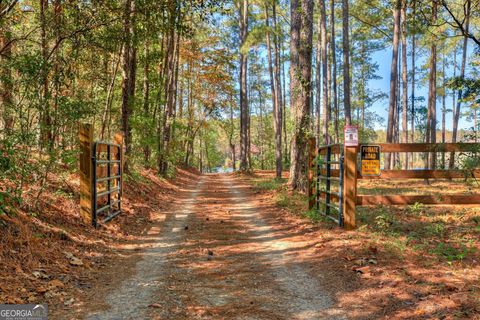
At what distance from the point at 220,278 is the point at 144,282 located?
1.01 meters

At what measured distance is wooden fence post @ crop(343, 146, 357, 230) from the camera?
702 cm

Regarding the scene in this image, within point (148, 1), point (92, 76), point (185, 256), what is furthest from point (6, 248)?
point (92, 76)

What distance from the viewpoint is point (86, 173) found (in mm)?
7188

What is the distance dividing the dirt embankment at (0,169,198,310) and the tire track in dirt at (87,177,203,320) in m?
0.34

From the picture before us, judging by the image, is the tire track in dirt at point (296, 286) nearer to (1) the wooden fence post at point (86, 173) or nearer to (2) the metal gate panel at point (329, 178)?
(2) the metal gate panel at point (329, 178)

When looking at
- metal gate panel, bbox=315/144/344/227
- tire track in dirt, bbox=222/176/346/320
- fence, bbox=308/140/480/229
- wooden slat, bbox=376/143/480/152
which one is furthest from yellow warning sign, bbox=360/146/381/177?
tire track in dirt, bbox=222/176/346/320

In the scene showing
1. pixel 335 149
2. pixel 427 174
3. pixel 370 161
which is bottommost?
pixel 427 174

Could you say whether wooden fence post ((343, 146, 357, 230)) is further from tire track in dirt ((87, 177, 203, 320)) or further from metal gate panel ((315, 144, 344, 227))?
tire track in dirt ((87, 177, 203, 320))

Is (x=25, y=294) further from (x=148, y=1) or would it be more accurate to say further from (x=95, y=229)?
(x=148, y=1)

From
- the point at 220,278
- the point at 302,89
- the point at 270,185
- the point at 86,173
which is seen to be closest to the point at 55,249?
the point at 86,173

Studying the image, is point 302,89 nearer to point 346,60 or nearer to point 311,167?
point 311,167

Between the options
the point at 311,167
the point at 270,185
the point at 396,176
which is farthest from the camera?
the point at 270,185

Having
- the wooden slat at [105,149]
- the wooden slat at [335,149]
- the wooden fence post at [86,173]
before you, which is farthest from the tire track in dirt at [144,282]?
the wooden slat at [335,149]

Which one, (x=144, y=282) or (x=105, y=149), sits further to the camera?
(x=105, y=149)
